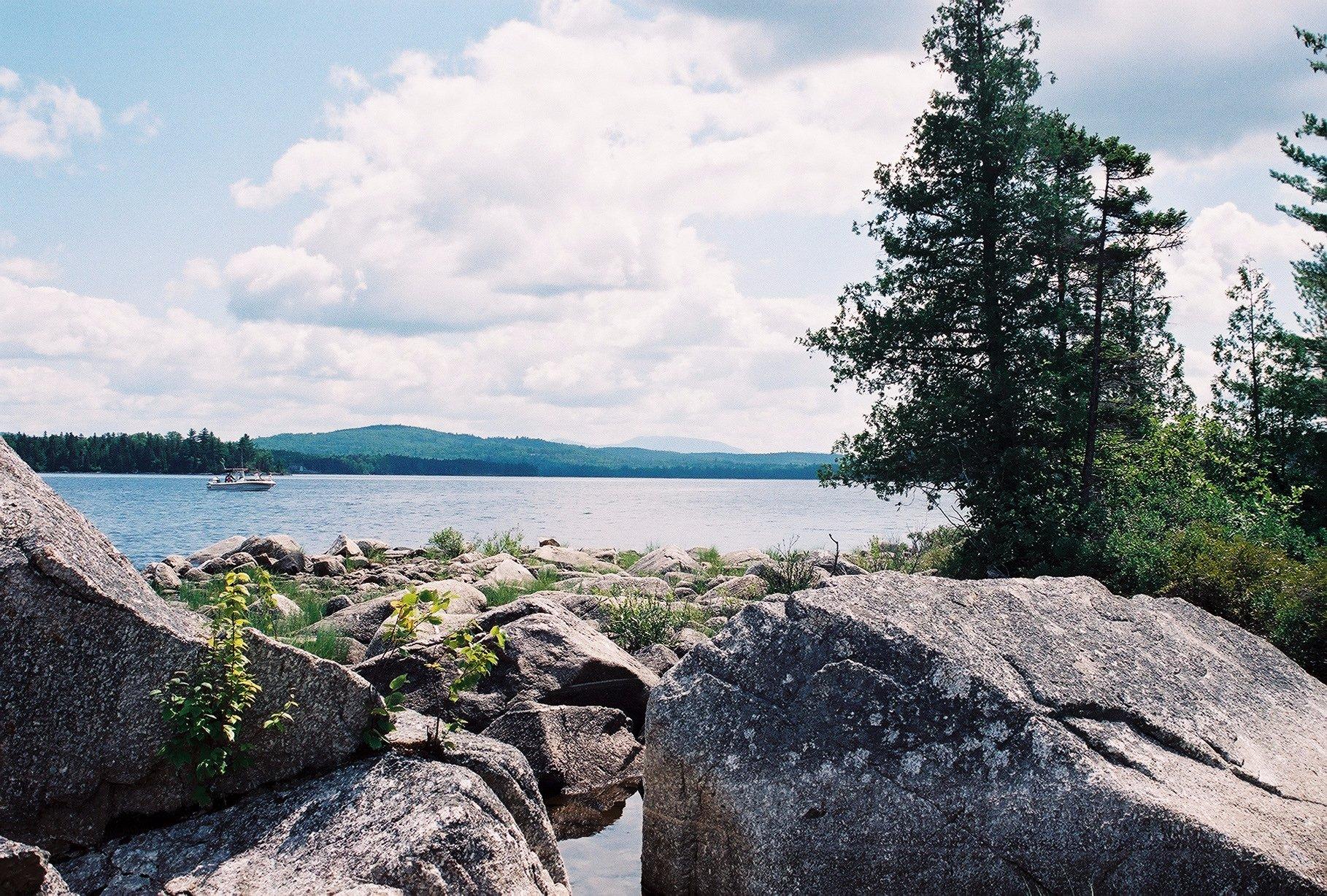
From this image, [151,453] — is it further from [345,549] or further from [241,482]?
[345,549]

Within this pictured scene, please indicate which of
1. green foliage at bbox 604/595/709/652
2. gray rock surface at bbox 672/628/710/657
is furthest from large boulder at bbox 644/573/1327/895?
green foliage at bbox 604/595/709/652

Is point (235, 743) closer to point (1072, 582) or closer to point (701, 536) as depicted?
point (1072, 582)

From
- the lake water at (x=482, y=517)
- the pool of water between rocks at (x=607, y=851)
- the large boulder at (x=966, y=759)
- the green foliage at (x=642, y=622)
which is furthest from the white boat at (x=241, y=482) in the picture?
the large boulder at (x=966, y=759)

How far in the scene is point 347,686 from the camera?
5910 millimetres

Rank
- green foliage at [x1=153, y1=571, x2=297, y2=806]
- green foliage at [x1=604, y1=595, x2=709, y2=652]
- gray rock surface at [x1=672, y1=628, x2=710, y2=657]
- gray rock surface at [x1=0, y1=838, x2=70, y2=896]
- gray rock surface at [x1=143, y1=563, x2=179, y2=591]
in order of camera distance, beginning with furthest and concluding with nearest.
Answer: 1. gray rock surface at [x1=143, y1=563, x2=179, y2=591]
2. green foliage at [x1=604, y1=595, x2=709, y2=652]
3. gray rock surface at [x1=672, y1=628, x2=710, y2=657]
4. green foliage at [x1=153, y1=571, x2=297, y2=806]
5. gray rock surface at [x1=0, y1=838, x2=70, y2=896]

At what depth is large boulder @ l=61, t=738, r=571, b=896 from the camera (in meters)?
4.90

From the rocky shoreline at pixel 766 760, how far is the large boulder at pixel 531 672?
9.89ft

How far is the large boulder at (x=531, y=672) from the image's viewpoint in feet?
31.1

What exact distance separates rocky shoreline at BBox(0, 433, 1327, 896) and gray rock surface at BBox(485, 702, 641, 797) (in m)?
2.21

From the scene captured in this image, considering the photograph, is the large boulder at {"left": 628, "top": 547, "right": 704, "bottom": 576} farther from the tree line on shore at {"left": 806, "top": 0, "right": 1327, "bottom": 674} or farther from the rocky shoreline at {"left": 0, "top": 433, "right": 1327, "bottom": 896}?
the rocky shoreline at {"left": 0, "top": 433, "right": 1327, "bottom": 896}

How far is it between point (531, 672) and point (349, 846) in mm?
5018

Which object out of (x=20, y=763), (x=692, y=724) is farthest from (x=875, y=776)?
(x=20, y=763)

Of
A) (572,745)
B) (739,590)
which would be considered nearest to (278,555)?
(739,590)

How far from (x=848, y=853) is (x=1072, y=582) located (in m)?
3.75
